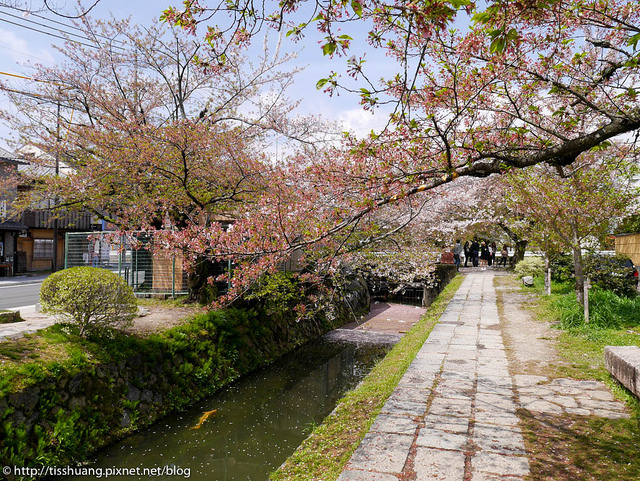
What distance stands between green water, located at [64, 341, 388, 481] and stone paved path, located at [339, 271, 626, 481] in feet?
6.26

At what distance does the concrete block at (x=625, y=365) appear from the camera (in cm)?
457

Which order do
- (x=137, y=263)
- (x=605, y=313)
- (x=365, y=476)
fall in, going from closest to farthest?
(x=365, y=476)
(x=605, y=313)
(x=137, y=263)

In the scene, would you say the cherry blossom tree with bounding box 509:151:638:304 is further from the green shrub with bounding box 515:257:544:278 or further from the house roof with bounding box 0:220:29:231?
the house roof with bounding box 0:220:29:231

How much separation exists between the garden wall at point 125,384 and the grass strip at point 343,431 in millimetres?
2935

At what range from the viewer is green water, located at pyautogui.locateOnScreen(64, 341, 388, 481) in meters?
5.34

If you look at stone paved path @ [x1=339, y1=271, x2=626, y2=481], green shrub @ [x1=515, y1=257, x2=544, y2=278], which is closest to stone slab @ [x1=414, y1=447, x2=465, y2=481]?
stone paved path @ [x1=339, y1=271, x2=626, y2=481]

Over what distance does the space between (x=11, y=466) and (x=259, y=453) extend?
9.20ft

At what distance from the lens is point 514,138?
498 centimetres

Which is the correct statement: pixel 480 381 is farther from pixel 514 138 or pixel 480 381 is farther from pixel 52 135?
pixel 52 135

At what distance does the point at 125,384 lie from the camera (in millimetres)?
6418

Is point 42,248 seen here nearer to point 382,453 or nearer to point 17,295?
point 17,295

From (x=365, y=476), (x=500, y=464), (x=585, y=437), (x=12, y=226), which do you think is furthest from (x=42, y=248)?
(x=585, y=437)

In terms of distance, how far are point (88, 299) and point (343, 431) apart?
4.17m

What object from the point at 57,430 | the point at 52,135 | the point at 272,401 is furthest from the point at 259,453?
the point at 52,135
